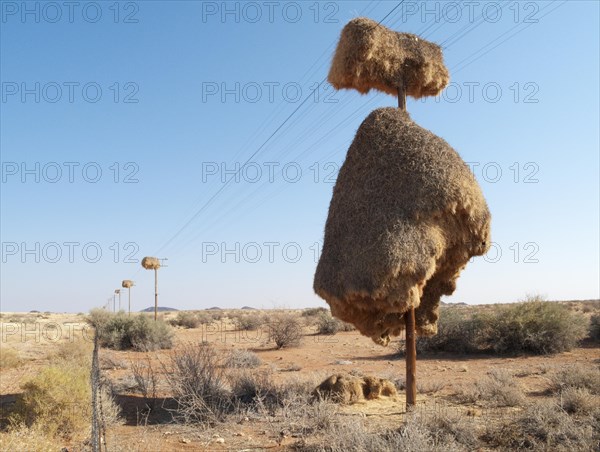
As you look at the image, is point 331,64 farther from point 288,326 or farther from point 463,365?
point 288,326

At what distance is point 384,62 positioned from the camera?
8.09 m

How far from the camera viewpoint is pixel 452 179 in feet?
22.6

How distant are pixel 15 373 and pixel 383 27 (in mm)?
13748

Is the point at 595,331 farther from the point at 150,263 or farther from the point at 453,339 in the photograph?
the point at 150,263

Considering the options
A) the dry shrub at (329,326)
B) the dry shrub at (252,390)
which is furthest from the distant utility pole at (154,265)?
the dry shrub at (252,390)

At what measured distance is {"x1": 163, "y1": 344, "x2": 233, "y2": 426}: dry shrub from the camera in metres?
7.91

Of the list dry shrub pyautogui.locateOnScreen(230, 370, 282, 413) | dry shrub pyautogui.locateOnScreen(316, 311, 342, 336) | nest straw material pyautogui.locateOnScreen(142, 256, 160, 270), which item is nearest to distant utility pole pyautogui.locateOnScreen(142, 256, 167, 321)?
nest straw material pyautogui.locateOnScreen(142, 256, 160, 270)

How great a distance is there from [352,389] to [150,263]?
22.6 metres

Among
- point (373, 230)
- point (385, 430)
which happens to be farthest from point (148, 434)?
point (373, 230)

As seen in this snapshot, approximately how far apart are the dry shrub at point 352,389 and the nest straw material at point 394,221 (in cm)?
147

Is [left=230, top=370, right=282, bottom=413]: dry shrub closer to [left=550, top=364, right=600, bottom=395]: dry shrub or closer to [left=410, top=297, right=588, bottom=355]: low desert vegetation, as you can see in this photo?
[left=550, top=364, right=600, bottom=395]: dry shrub

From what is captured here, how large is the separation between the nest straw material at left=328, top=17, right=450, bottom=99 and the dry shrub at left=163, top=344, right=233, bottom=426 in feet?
18.0

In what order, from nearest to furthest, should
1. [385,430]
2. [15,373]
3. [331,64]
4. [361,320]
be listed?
[385,430] → [361,320] → [331,64] → [15,373]

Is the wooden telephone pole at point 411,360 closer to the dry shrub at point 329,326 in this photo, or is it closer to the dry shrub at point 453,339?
the dry shrub at point 453,339
